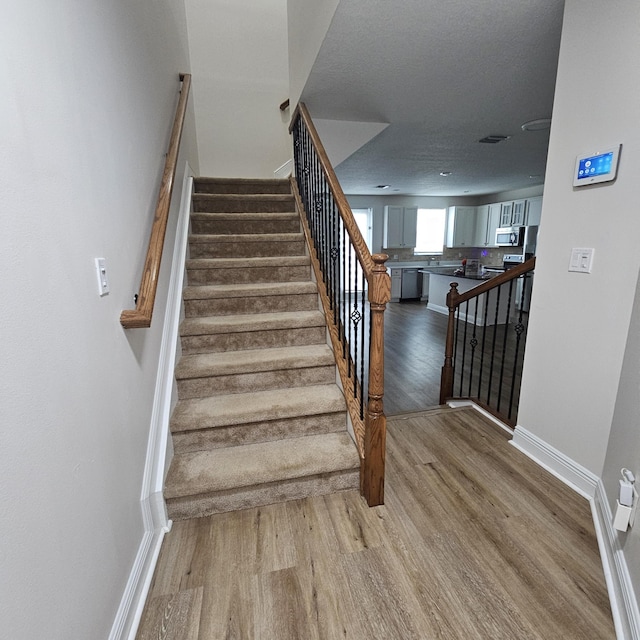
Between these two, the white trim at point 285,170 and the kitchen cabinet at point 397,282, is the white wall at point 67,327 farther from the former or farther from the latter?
the kitchen cabinet at point 397,282

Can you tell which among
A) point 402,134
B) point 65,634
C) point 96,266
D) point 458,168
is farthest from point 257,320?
point 458,168

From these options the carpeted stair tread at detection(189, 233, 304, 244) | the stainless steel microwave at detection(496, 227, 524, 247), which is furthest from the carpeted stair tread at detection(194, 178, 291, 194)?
the stainless steel microwave at detection(496, 227, 524, 247)

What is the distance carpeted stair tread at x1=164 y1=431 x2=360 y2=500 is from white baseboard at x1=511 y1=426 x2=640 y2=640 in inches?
41.1

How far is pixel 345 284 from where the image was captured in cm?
212

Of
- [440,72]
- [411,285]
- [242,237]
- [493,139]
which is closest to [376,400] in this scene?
[242,237]

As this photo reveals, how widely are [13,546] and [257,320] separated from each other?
5.67 ft

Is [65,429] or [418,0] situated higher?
[418,0]

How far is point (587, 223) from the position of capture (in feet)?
5.48

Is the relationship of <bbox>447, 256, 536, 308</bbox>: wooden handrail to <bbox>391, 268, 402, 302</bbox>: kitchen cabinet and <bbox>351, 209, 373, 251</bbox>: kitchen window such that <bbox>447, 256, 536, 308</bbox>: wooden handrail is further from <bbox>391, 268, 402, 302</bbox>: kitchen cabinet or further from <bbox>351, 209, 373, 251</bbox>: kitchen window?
<bbox>351, 209, 373, 251</bbox>: kitchen window

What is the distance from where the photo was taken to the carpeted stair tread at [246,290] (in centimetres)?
243

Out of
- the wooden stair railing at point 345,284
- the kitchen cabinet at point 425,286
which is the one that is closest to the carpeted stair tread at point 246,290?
the wooden stair railing at point 345,284

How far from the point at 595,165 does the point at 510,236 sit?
21.4ft

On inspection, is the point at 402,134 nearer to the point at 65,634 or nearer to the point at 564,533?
the point at 564,533

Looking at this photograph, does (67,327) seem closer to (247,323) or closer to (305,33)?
(247,323)
